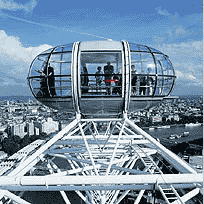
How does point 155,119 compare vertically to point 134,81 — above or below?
below

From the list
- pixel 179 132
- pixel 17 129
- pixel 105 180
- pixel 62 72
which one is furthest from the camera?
pixel 179 132

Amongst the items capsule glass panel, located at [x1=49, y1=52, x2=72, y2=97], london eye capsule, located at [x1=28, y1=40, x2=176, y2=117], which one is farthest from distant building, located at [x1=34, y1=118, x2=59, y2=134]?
capsule glass panel, located at [x1=49, y1=52, x2=72, y2=97]

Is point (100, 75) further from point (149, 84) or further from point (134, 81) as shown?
point (149, 84)

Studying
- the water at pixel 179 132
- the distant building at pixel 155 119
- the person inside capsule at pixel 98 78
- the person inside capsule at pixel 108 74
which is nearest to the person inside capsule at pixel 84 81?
the person inside capsule at pixel 98 78

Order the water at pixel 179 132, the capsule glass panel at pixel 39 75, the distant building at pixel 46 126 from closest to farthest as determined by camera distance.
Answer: the capsule glass panel at pixel 39 75, the water at pixel 179 132, the distant building at pixel 46 126

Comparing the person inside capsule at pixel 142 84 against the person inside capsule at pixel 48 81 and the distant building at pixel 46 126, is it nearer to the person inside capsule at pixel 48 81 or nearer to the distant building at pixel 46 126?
the person inside capsule at pixel 48 81

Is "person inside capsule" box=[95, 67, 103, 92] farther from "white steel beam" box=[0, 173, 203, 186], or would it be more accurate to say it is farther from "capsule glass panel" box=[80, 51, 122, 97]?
"white steel beam" box=[0, 173, 203, 186]

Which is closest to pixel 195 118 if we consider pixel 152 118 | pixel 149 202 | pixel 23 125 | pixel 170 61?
pixel 152 118

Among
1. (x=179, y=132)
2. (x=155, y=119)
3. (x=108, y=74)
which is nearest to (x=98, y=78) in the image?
(x=108, y=74)
